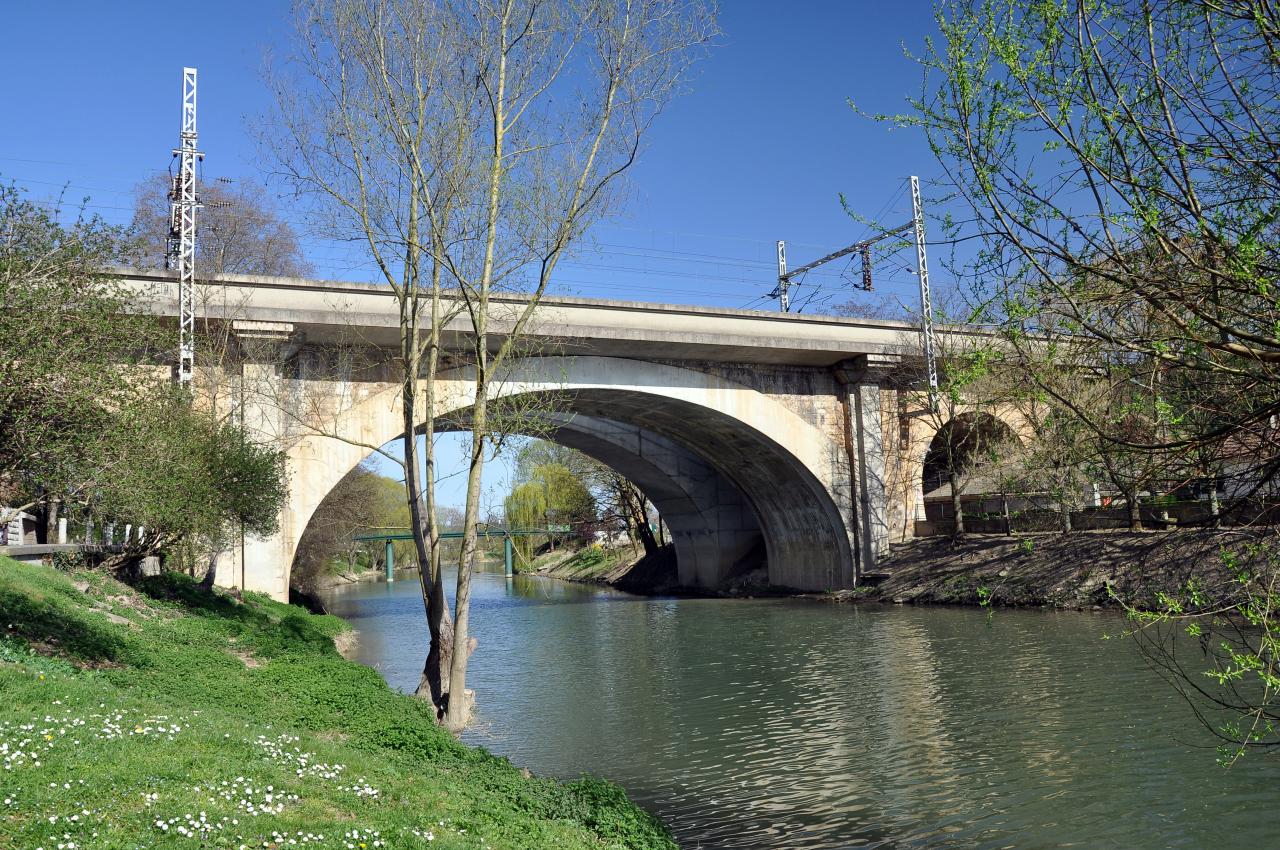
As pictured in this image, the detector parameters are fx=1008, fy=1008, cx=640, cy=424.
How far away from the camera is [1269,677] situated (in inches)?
144

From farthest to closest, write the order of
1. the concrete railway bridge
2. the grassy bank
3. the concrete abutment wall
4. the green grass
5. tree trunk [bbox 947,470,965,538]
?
the green grass
tree trunk [bbox 947,470,965,538]
the concrete abutment wall
the concrete railway bridge
the grassy bank

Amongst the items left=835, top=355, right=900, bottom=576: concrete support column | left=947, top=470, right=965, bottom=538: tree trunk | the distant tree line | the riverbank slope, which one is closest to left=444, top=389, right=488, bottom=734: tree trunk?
the distant tree line

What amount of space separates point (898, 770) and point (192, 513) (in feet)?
31.6

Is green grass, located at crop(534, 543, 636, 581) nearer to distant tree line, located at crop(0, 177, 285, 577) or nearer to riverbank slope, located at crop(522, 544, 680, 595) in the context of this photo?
riverbank slope, located at crop(522, 544, 680, 595)

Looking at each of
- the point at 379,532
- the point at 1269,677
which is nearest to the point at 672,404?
the point at 1269,677

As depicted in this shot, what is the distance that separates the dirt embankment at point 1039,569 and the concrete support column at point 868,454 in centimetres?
54

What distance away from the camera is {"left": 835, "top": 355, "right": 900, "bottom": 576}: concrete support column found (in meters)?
24.2

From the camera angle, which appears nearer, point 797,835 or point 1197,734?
point 797,835

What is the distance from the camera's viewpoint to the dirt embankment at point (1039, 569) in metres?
17.6

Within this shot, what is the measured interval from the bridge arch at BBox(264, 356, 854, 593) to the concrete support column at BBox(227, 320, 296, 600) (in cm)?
8

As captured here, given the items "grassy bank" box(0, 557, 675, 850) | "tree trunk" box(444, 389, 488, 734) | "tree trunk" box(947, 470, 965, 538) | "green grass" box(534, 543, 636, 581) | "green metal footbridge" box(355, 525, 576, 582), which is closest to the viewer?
"grassy bank" box(0, 557, 675, 850)

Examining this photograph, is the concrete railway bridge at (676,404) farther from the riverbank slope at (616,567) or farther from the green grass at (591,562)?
the green grass at (591,562)

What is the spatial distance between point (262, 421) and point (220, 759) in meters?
12.6

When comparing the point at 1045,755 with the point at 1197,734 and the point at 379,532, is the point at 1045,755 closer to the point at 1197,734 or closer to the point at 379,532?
the point at 1197,734
